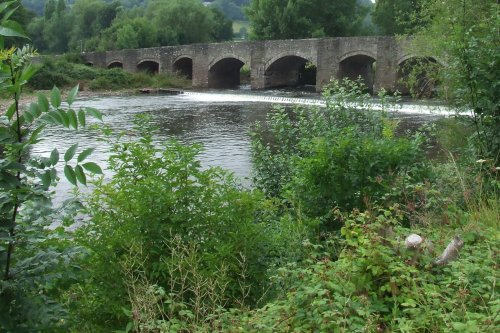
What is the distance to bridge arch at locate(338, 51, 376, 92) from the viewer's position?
30045mm

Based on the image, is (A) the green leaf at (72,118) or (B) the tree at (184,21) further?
(B) the tree at (184,21)

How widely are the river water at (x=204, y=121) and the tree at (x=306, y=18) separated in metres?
12.6

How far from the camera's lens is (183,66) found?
42719 mm

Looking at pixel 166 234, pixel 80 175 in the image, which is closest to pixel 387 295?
pixel 166 234

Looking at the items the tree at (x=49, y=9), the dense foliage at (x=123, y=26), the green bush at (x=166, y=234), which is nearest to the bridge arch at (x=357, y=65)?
the dense foliage at (x=123, y=26)

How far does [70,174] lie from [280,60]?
33290 mm

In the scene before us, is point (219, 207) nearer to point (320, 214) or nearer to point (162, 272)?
Answer: point (162, 272)

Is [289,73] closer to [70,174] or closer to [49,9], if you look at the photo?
[70,174]

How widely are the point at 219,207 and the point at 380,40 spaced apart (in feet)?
85.1

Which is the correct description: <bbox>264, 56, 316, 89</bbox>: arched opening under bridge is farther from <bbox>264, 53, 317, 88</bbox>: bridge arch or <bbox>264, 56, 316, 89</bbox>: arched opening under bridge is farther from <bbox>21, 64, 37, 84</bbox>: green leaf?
<bbox>21, 64, 37, 84</bbox>: green leaf

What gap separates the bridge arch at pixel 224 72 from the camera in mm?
37741

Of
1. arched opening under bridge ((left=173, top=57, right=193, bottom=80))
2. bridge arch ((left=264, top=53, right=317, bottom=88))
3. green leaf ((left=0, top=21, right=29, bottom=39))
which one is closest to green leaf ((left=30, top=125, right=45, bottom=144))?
Answer: green leaf ((left=0, top=21, right=29, bottom=39))

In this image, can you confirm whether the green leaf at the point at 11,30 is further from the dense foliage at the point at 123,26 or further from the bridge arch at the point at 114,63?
the dense foliage at the point at 123,26

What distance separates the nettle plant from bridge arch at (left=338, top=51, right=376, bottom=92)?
90.8 ft
